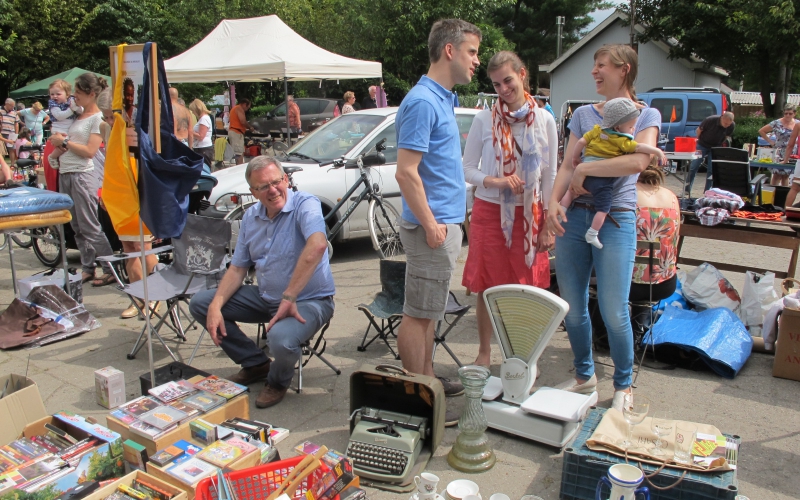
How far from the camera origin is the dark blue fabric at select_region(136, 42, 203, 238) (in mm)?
3396

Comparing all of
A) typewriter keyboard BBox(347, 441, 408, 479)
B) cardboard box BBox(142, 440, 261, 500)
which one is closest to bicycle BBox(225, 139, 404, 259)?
typewriter keyboard BBox(347, 441, 408, 479)

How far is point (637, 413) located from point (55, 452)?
8.27 ft

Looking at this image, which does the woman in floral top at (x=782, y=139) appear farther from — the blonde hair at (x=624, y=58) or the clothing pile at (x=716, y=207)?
the blonde hair at (x=624, y=58)

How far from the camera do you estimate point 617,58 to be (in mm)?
3135

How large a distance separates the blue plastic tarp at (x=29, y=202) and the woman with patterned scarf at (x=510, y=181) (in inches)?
123

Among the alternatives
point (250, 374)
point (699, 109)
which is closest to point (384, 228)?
point (250, 374)

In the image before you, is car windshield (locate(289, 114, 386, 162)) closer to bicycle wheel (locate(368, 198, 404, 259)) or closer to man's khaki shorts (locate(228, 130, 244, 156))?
bicycle wheel (locate(368, 198, 404, 259))

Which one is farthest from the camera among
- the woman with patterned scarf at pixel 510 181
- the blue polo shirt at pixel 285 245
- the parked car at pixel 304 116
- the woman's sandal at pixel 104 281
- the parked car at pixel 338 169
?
the parked car at pixel 304 116

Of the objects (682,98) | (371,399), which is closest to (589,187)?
(371,399)

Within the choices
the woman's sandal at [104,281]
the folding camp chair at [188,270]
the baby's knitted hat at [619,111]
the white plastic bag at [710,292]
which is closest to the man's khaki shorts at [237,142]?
the woman's sandal at [104,281]

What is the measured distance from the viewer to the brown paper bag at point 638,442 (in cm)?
253

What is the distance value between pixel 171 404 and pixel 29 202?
2.39 meters

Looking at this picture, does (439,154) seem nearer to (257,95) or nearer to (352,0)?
(352,0)

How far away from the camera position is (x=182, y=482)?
8.30ft
